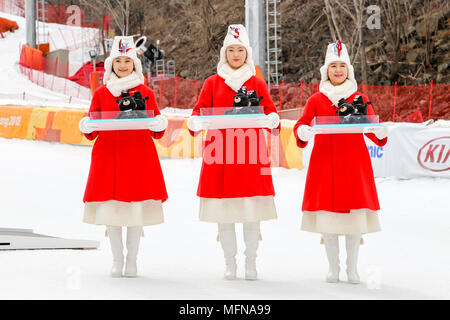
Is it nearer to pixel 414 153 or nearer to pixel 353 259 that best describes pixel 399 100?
pixel 414 153

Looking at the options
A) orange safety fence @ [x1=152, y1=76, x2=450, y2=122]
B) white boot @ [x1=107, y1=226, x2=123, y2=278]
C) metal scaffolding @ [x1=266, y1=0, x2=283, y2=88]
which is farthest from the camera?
metal scaffolding @ [x1=266, y1=0, x2=283, y2=88]

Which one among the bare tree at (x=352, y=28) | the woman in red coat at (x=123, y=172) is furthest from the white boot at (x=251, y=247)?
the bare tree at (x=352, y=28)

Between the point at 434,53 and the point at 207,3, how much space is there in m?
13.7

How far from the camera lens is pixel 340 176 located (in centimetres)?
498

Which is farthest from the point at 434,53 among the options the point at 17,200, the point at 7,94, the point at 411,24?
the point at 17,200

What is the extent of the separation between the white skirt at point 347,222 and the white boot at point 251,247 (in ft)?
1.60

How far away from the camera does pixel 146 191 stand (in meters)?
5.21

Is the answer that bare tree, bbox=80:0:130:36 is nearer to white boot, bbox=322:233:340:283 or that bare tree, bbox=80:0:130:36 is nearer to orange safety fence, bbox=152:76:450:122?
orange safety fence, bbox=152:76:450:122

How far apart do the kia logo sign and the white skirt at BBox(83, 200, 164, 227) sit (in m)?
7.08

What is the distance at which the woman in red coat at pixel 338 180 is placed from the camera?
4945 mm

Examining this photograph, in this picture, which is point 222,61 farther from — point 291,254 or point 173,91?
point 173,91

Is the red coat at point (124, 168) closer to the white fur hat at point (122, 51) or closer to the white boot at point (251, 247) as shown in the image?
the white fur hat at point (122, 51)

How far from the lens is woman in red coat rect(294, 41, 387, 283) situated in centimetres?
495

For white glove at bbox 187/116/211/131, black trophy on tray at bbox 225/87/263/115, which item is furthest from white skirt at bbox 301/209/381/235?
white glove at bbox 187/116/211/131
